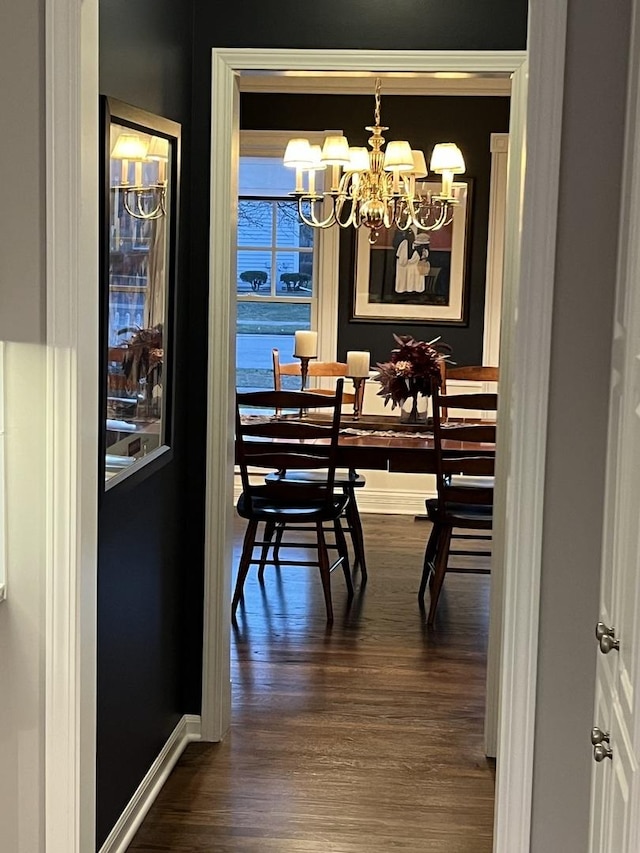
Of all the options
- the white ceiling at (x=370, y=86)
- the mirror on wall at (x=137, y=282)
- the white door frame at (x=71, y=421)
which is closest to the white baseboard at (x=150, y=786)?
the white door frame at (x=71, y=421)

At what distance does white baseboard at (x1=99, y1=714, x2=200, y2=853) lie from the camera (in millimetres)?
3058

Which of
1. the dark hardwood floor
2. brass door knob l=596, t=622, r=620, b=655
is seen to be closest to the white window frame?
the dark hardwood floor

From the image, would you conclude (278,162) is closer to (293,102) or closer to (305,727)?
(293,102)

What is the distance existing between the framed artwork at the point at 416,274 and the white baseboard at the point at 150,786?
4.13 metres

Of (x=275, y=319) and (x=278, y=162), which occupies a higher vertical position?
(x=278, y=162)

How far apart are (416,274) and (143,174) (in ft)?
15.1

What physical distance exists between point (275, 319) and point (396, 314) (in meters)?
0.87

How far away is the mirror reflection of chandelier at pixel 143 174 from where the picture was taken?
9.26 ft

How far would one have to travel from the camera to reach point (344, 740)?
3926 millimetres

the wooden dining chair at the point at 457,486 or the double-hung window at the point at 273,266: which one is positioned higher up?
the double-hung window at the point at 273,266

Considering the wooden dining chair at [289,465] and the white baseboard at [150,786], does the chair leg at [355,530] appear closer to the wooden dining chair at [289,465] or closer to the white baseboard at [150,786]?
the wooden dining chair at [289,465]

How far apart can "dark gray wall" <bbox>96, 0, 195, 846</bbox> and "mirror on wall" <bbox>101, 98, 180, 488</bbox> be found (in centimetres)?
7

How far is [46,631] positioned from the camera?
237cm

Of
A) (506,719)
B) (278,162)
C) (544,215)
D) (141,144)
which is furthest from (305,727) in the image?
Result: (278,162)
